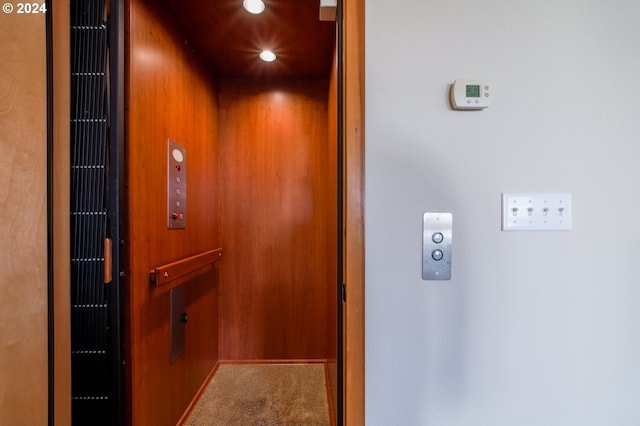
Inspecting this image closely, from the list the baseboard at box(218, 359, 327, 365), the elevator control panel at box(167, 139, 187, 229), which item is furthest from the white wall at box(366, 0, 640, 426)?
the baseboard at box(218, 359, 327, 365)

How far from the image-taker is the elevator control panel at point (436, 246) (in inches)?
33.3

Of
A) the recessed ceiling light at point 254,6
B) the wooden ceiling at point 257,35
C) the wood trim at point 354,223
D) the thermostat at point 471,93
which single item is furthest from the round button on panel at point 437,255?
the recessed ceiling light at point 254,6

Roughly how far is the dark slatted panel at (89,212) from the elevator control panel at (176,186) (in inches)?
17.9

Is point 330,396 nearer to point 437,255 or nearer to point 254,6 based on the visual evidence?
point 437,255

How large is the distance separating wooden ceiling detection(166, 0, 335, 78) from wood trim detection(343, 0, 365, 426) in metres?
0.91

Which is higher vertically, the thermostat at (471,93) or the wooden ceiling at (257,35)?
the wooden ceiling at (257,35)

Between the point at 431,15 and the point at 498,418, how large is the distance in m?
1.32

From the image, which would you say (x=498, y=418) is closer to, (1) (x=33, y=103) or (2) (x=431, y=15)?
(2) (x=431, y=15)

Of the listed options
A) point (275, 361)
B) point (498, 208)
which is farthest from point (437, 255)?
point (275, 361)

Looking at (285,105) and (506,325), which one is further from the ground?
(285,105)

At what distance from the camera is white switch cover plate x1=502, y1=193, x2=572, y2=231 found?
854 millimetres

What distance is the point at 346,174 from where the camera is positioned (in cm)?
92

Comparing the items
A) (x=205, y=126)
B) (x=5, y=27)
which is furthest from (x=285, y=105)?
(x=5, y=27)

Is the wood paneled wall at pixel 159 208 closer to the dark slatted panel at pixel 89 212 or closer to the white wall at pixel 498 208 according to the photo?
the dark slatted panel at pixel 89 212
